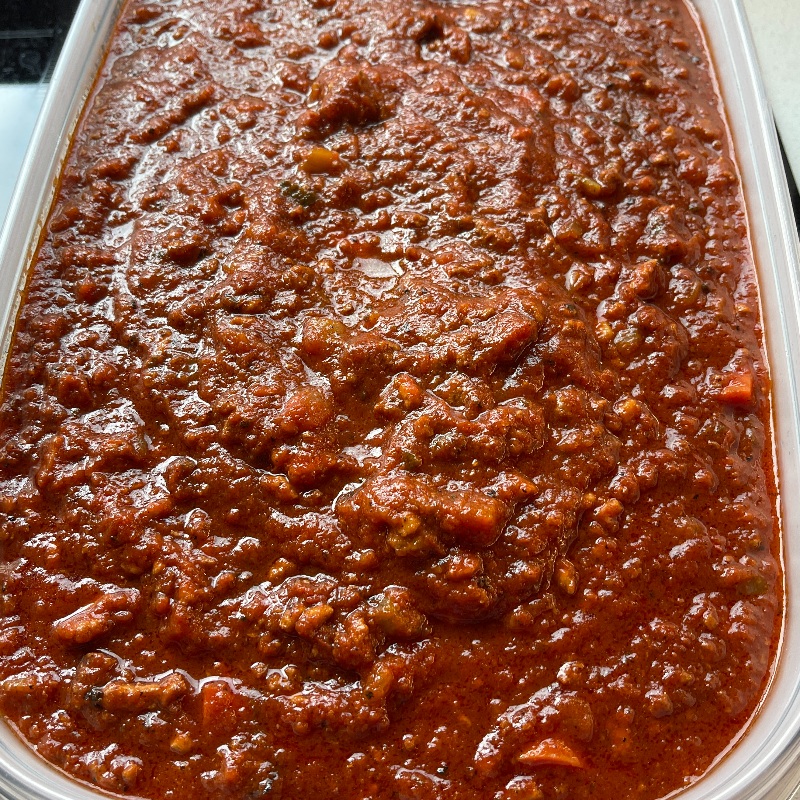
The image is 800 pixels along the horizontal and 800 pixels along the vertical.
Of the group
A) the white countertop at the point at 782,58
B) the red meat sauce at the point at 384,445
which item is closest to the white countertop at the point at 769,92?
the white countertop at the point at 782,58

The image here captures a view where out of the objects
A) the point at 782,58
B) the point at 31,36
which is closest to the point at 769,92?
the point at 782,58

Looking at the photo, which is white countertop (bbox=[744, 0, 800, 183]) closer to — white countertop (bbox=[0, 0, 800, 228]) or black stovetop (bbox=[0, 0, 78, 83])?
white countertop (bbox=[0, 0, 800, 228])

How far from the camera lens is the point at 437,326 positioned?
201cm

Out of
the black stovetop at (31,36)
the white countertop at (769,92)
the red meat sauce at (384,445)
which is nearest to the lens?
the red meat sauce at (384,445)

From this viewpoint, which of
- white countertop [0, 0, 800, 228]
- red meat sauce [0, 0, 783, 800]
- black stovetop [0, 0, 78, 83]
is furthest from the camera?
black stovetop [0, 0, 78, 83]

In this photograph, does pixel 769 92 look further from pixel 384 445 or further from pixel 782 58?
pixel 384 445

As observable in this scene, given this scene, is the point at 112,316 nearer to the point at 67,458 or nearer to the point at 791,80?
the point at 67,458

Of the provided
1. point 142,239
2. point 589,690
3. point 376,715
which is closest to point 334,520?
point 376,715

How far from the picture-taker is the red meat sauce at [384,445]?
1.73 meters

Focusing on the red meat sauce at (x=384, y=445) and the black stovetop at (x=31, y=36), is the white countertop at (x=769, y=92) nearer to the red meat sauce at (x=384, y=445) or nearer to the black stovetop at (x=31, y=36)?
the black stovetop at (x=31, y=36)

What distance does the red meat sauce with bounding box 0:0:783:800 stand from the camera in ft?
5.67

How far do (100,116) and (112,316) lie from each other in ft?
2.50

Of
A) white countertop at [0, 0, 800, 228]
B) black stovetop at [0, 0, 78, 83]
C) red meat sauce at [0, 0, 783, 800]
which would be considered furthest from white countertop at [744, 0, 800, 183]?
black stovetop at [0, 0, 78, 83]

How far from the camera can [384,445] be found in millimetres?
1919
